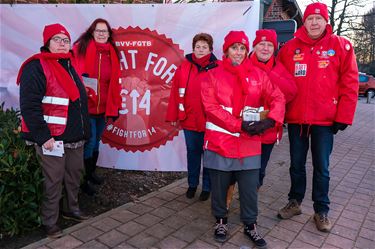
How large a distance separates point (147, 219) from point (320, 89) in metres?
2.07

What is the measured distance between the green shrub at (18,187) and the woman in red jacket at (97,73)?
82cm

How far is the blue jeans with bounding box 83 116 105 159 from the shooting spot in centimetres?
387

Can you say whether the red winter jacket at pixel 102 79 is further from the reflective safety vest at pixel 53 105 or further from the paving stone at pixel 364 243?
the paving stone at pixel 364 243

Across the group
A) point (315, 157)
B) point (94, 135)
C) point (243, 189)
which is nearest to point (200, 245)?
point (243, 189)

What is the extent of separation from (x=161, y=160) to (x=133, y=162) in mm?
389

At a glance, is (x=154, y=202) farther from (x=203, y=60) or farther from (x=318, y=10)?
(x=318, y=10)

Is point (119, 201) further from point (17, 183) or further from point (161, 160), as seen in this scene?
point (17, 183)

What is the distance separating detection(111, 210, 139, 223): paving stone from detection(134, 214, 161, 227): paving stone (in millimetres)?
74

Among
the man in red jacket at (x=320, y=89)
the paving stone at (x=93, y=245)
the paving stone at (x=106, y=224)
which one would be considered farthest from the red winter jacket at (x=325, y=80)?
the paving stone at (x=93, y=245)

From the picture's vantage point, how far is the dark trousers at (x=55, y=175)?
3021 millimetres

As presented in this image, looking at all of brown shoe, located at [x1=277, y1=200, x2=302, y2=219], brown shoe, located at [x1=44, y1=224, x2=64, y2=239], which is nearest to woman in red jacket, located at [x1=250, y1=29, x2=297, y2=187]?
brown shoe, located at [x1=277, y1=200, x2=302, y2=219]

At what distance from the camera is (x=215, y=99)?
2.96 meters

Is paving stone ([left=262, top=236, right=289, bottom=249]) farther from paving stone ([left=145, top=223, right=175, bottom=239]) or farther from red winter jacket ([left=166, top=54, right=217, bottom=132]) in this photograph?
red winter jacket ([left=166, top=54, right=217, bottom=132])

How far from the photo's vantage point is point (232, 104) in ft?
9.73
